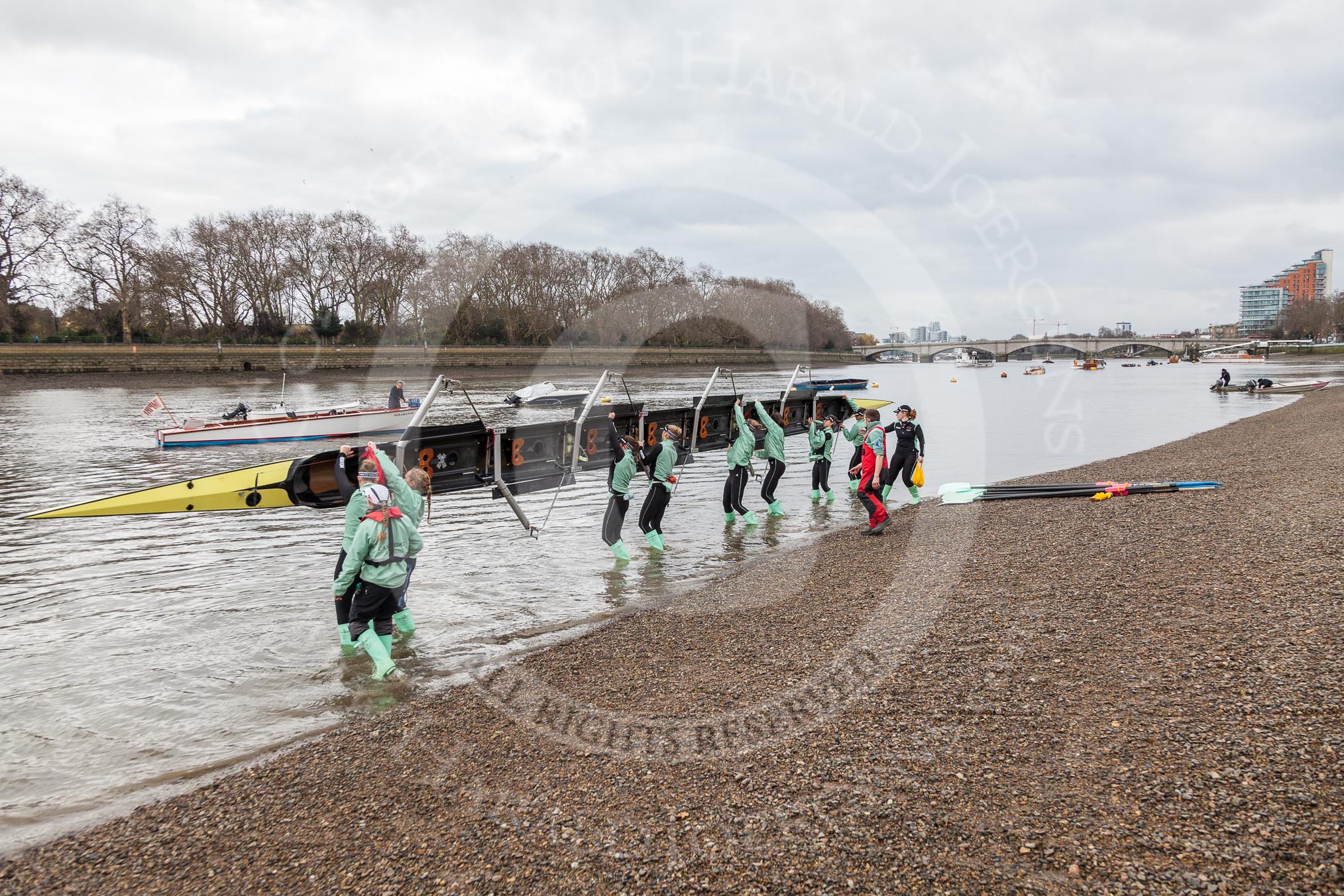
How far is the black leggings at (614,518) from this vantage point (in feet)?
40.9

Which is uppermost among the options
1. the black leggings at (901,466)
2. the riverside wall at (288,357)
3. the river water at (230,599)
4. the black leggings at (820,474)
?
the riverside wall at (288,357)

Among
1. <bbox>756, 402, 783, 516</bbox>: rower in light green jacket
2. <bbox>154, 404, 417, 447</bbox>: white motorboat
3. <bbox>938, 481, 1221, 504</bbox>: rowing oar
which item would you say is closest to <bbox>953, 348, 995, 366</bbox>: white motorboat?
<bbox>154, 404, 417, 447</bbox>: white motorboat

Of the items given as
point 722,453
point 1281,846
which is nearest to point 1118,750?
point 1281,846

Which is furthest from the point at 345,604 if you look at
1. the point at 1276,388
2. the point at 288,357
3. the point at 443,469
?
the point at 288,357

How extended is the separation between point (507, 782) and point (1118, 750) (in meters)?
4.27

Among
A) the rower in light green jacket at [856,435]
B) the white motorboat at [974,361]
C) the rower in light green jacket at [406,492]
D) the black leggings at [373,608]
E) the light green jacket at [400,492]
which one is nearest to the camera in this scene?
the black leggings at [373,608]

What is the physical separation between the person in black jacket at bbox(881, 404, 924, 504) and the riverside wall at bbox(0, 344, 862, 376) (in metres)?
41.1

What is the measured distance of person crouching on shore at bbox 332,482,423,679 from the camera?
732cm

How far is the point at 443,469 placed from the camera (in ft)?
37.8

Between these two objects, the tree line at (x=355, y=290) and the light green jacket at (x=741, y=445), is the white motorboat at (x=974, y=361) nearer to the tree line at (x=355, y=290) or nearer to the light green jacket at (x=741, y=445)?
the tree line at (x=355, y=290)

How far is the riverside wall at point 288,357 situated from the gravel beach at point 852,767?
49.8 meters

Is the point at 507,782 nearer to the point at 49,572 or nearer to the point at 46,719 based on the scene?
the point at 46,719

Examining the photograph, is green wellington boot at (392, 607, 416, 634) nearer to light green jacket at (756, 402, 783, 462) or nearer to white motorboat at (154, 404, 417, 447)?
light green jacket at (756, 402, 783, 462)

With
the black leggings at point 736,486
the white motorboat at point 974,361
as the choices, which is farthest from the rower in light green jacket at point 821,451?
the white motorboat at point 974,361
